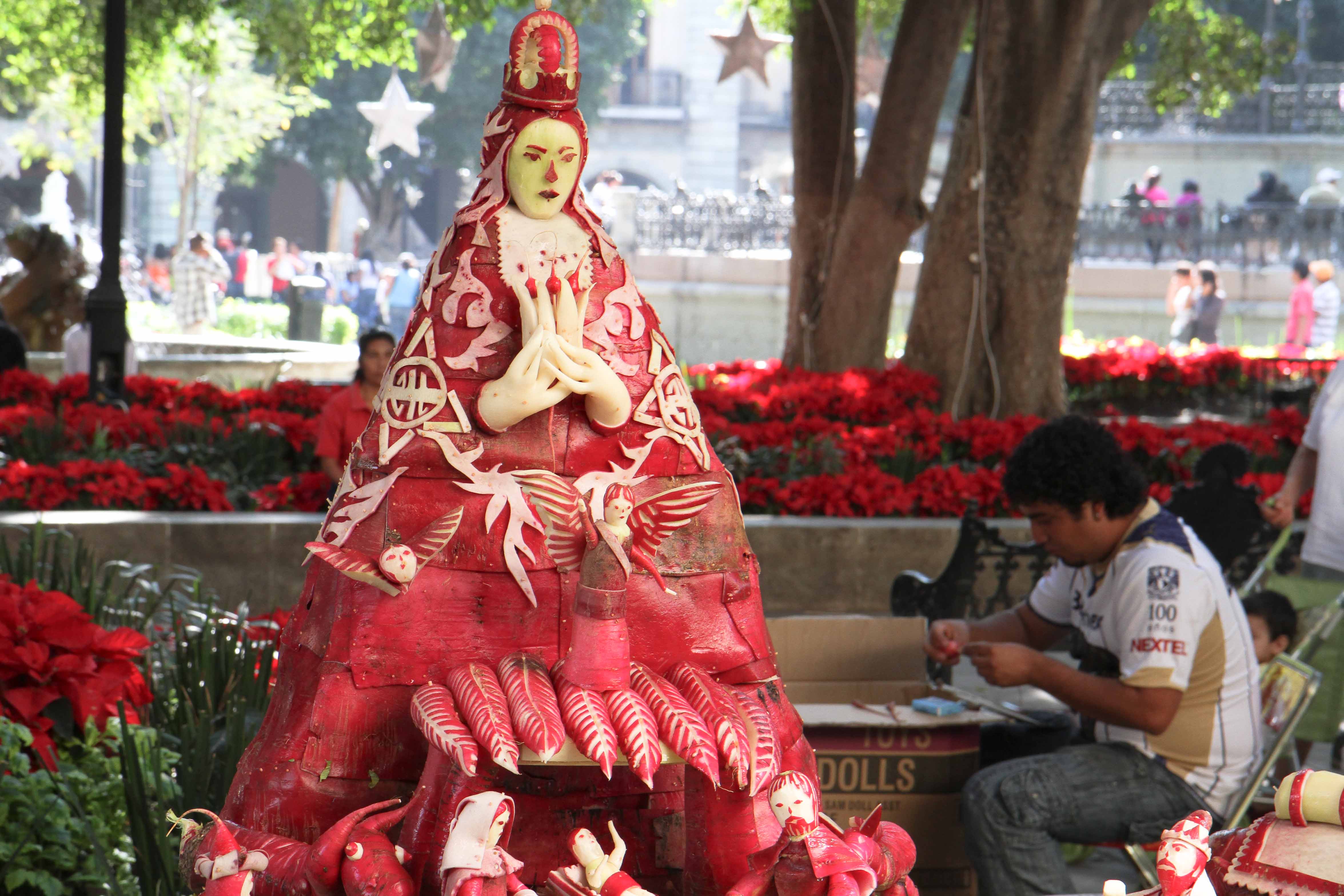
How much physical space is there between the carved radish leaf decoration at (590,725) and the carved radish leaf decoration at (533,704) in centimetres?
1

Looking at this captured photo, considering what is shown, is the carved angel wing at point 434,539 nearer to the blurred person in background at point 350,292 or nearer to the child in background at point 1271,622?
the child in background at point 1271,622

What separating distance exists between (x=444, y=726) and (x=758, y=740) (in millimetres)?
436

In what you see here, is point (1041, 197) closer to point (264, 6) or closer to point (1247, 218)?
point (264, 6)

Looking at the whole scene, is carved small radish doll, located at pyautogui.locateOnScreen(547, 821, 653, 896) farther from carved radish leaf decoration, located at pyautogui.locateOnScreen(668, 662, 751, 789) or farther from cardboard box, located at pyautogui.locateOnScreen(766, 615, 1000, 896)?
cardboard box, located at pyautogui.locateOnScreen(766, 615, 1000, 896)

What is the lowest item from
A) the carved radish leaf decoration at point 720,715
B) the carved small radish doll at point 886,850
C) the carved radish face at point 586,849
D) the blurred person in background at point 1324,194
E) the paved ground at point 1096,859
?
the paved ground at point 1096,859

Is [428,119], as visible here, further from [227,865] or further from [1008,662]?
[227,865]

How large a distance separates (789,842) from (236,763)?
155cm

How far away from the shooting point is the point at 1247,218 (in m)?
22.8

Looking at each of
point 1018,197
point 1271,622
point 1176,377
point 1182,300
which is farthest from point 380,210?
point 1271,622

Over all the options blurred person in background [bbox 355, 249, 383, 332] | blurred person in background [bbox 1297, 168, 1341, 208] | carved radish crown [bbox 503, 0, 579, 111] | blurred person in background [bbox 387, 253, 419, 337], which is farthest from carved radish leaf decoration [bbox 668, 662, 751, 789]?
blurred person in background [bbox 355, 249, 383, 332]

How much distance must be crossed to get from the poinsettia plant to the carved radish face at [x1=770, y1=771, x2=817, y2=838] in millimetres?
2037

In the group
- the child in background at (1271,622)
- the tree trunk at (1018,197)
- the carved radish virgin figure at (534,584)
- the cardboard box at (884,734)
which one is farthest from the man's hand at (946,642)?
the tree trunk at (1018,197)

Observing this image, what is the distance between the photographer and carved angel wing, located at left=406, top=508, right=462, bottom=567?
72.1 inches

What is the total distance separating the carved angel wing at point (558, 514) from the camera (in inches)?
73.6
